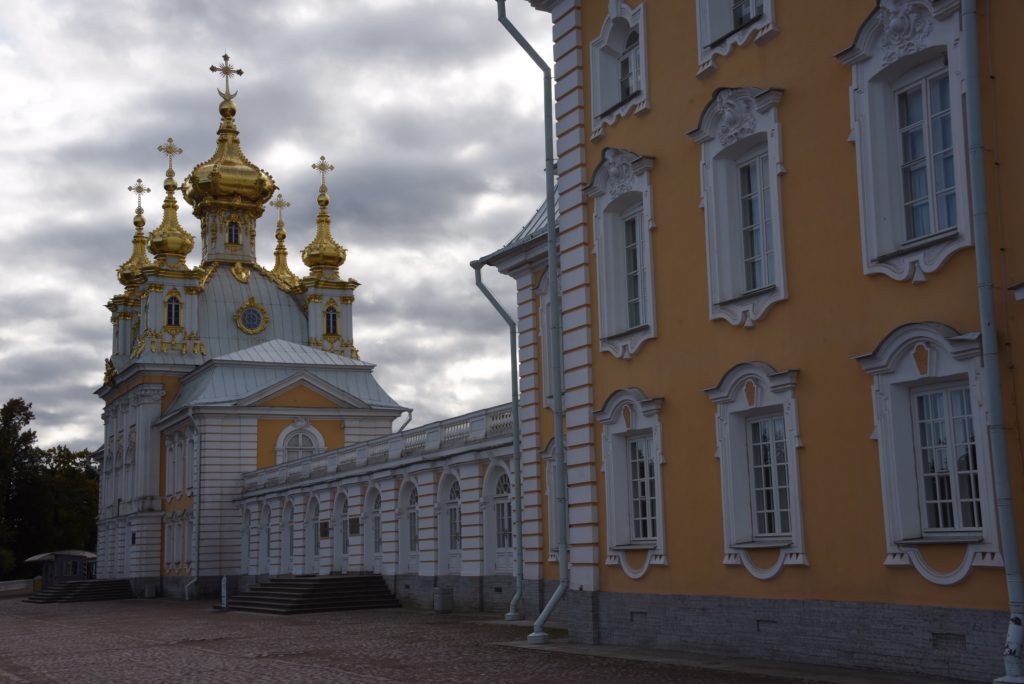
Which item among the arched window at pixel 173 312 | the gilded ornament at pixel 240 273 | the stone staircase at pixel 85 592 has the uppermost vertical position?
the gilded ornament at pixel 240 273

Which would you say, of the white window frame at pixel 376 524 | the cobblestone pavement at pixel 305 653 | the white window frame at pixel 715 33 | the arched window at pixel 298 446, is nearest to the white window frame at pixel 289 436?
the arched window at pixel 298 446

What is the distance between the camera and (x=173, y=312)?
55.1 meters

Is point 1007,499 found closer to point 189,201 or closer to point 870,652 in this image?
point 870,652

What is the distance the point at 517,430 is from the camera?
25.8 metres

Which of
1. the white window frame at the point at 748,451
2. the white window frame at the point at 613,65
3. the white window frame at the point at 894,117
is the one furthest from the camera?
the white window frame at the point at 613,65

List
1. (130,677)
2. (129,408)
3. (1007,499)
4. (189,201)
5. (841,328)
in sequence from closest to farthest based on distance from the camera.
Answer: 1. (1007,499)
2. (841,328)
3. (130,677)
4. (129,408)
5. (189,201)

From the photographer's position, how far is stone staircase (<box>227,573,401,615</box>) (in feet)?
107

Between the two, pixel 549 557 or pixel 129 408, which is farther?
pixel 129 408

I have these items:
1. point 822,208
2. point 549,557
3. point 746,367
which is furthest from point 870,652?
point 549,557

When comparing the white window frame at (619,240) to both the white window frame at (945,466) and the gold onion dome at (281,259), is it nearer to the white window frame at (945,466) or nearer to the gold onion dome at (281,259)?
Answer: the white window frame at (945,466)

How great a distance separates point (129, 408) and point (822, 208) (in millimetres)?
46463

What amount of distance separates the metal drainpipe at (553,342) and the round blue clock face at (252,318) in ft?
127

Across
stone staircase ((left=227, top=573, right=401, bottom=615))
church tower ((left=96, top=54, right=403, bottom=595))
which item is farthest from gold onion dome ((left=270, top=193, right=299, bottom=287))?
stone staircase ((left=227, top=573, right=401, bottom=615))

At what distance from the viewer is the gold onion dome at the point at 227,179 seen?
60.2m
